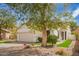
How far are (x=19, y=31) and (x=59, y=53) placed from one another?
52 cm

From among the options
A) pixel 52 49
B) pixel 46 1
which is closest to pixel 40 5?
pixel 46 1

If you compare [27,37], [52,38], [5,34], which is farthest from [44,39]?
[5,34]

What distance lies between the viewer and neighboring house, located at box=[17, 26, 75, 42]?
10.1ft

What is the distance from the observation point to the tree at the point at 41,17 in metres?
3.11

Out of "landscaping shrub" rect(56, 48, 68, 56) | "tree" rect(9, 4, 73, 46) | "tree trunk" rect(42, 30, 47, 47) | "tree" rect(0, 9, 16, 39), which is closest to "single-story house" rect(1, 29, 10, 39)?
"tree" rect(0, 9, 16, 39)

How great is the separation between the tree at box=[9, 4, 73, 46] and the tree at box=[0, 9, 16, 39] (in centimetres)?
11

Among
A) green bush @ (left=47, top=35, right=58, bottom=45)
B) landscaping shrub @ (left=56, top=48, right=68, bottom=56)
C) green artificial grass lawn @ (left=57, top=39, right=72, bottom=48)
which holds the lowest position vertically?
landscaping shrub @ (left=56, top=48, right=68, bottom=56)

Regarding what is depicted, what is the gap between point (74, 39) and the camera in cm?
309

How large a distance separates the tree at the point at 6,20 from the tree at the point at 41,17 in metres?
0.11

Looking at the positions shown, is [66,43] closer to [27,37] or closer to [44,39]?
[44,39]

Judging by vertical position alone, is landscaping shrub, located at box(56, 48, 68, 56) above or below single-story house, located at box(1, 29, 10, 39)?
below

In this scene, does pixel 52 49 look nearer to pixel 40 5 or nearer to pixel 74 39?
pixel 74 39

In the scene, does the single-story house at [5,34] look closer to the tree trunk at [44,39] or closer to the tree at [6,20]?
the tree at [6,20]

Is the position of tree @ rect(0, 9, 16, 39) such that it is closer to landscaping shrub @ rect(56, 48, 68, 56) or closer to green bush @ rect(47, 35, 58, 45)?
green bush @ rect(47, 35, 58, 45)
